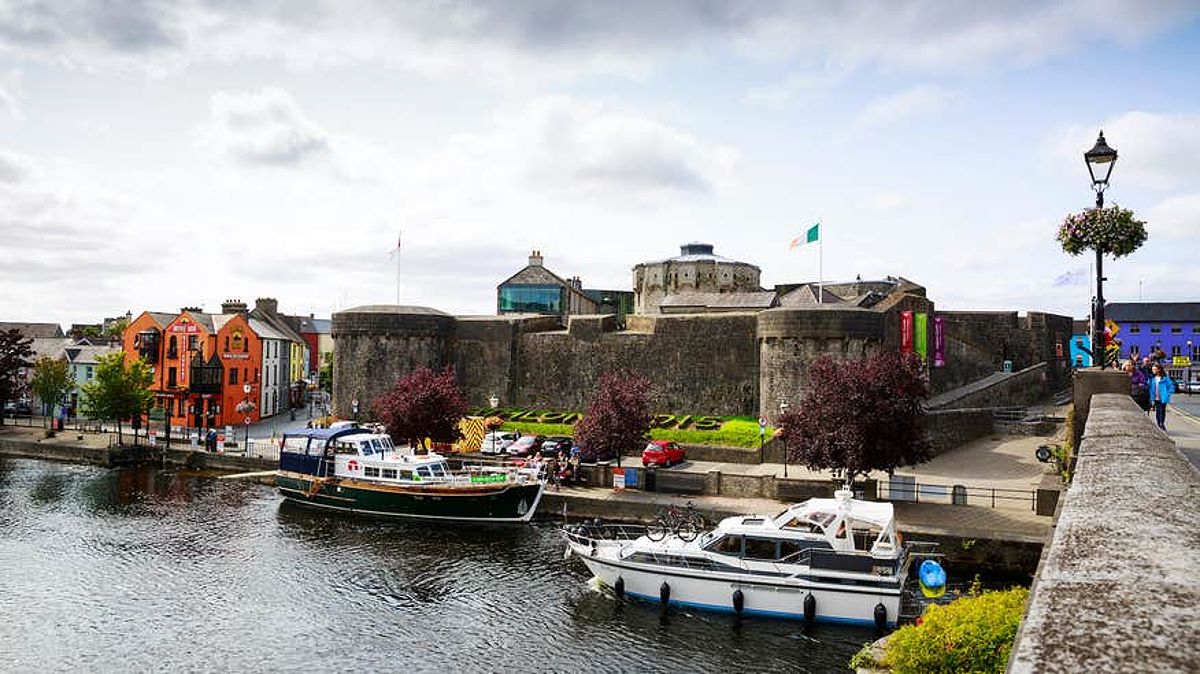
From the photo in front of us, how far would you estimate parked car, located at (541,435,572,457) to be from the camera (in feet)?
123

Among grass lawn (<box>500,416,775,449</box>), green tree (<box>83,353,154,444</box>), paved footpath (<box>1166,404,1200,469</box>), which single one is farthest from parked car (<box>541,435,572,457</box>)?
Result: green tree (<box>83,353,154,444</box>)

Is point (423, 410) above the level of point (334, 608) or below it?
above

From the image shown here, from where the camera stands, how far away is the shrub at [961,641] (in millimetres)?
8891

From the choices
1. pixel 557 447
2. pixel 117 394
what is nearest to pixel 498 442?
pixel 557 447

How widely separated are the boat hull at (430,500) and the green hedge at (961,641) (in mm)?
21620

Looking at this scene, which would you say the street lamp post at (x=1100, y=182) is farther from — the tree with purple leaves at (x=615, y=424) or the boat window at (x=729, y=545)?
the tree with purple leaves at (x=615, y=424)

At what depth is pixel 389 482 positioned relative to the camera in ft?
105

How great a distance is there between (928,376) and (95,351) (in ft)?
210

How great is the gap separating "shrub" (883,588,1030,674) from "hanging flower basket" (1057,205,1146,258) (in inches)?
414

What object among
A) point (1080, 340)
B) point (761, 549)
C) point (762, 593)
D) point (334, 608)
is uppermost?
point (1080, 340)

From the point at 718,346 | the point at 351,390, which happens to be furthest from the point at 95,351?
the point at 718,346

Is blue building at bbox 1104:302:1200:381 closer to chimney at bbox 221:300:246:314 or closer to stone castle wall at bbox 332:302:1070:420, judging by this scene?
stone castle wall at bbox 332:302:1070:420

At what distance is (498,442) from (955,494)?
20963 mm

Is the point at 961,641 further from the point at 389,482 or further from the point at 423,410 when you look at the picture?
the point at 423,410
